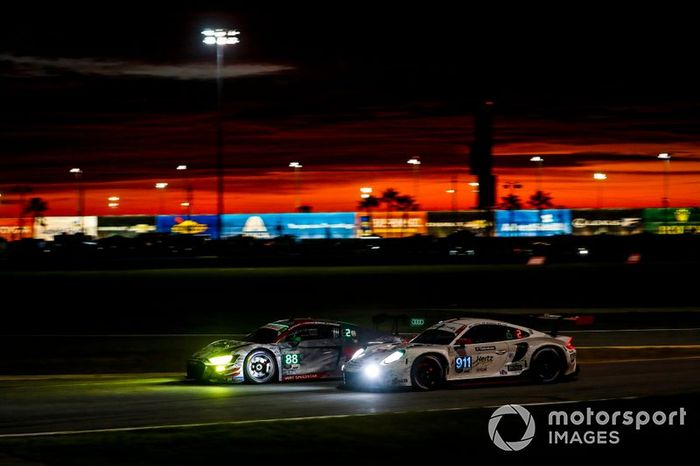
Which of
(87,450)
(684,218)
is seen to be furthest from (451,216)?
(87,450)

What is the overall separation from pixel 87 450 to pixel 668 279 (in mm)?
39531

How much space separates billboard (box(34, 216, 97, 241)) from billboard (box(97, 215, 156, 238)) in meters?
0.89

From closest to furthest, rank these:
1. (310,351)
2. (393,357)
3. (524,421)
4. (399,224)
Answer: (524,421), (393,357), (310,351), (399,224)

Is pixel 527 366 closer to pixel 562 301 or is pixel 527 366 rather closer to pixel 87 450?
pixel 87 450

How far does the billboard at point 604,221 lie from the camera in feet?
309

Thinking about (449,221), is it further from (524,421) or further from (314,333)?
(524,421)

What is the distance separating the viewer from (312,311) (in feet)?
98.7

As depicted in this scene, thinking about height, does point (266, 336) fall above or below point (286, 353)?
above

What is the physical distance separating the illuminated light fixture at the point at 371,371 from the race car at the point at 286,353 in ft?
5.24

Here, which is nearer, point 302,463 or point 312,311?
point 302,463

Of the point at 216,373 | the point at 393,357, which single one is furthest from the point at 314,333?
the point at 393,357

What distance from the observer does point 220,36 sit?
45.2 metres

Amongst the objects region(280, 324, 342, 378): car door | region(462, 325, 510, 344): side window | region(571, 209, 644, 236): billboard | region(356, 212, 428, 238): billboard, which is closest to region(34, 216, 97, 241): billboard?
region(356, 212, 428, 238): billboard

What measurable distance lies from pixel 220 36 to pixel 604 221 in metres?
59.6
